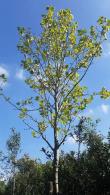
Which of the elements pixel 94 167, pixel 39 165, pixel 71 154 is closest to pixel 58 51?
pixel 94 167

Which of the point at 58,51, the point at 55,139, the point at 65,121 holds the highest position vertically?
the point at 58,51

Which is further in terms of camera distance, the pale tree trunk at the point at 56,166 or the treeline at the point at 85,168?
the treeline at the point at 85,168

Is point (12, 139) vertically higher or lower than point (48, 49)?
higher

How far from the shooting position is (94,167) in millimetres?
64750

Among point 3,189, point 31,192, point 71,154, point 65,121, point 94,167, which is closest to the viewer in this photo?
point 65,121

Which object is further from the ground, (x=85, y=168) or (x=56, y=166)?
(x=85, y=168)

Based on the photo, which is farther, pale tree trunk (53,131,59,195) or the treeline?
the treeline

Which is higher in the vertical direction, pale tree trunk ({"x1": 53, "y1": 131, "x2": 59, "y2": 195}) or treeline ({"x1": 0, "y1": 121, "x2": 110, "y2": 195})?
treeline ({"x1": 0, "y1": 121, "x2": 110, "y2": 195})

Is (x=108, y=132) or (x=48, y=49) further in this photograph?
(x=108, y=132)

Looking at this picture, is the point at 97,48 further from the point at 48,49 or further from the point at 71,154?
the point at 71,154

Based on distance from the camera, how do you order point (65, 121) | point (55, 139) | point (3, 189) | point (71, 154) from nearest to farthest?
1. point (55, 139)
2. point (65, 121)
3. point (71, 154)
4. point (3, 189)

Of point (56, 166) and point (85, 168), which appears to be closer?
point (56, 166)

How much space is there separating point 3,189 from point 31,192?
18557 mm

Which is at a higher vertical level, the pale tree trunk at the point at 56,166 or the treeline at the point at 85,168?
the treeline at the point at 85,168
